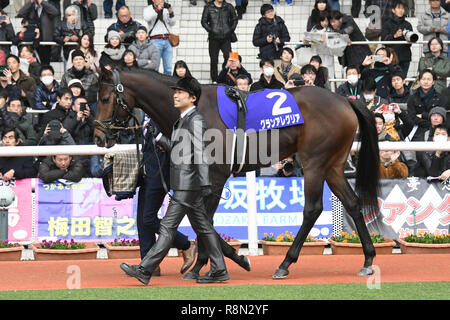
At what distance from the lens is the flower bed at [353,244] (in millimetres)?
10820

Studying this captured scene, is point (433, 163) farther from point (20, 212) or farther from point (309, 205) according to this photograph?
point (20, 212)

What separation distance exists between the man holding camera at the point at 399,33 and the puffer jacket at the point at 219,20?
300cm

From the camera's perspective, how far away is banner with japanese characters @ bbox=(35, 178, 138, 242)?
10.9 metres

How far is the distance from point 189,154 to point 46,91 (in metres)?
7.63

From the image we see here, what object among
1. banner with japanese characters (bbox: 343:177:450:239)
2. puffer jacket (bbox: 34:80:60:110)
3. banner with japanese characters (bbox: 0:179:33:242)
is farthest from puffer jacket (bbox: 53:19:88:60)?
banner with japanese characters (bbox: 343:177:450:239)

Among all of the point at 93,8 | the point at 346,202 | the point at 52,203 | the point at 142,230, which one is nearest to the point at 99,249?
the point at 52,203

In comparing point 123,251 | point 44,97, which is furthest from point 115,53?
point 123,251

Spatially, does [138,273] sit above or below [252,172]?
below

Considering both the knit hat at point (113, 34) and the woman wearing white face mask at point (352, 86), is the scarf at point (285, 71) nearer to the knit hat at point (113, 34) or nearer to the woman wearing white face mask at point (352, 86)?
the woman wearing white face mask at point (352, 86)

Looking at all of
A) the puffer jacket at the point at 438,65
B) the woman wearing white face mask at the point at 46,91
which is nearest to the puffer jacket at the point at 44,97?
the woman wearing white face mask at the point at 46,91

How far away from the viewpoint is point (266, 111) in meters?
8.90

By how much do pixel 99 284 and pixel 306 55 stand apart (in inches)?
351

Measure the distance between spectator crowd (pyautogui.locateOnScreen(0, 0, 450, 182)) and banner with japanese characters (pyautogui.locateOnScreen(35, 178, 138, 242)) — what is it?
18 cm

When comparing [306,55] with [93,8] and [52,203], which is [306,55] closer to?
[93,8]
